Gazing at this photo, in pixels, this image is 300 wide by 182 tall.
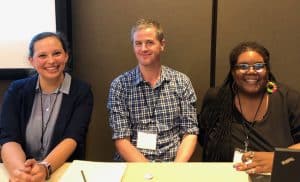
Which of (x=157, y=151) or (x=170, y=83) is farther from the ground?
(x=170, y=83)

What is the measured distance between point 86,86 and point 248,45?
3.08ft

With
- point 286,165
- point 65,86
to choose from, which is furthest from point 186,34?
point 286,165

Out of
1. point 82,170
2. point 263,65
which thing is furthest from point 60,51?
point 263,65

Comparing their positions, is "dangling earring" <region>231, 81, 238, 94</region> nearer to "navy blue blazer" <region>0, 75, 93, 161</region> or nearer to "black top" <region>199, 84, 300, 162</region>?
"black top" <region>199, 84, 300, 162</region>

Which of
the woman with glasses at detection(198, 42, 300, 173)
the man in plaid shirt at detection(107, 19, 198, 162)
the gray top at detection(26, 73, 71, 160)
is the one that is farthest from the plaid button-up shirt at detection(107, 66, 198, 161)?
the gray top at detection(26, 73, 71, 160)

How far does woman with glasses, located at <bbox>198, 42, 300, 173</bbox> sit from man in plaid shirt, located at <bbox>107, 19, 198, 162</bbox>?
201mm

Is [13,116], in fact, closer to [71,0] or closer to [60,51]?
[60,51]

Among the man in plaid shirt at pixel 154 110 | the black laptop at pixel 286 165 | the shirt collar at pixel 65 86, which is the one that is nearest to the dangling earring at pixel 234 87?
the man in plaid shirt at pixel 154 110

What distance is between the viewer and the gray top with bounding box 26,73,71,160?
1933 mm

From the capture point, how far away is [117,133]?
2104 mm

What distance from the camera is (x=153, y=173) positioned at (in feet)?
5.05

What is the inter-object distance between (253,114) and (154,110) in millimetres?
570

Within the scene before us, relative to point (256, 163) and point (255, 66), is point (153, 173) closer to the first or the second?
point (256, 163)

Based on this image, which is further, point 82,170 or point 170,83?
point 170,83
